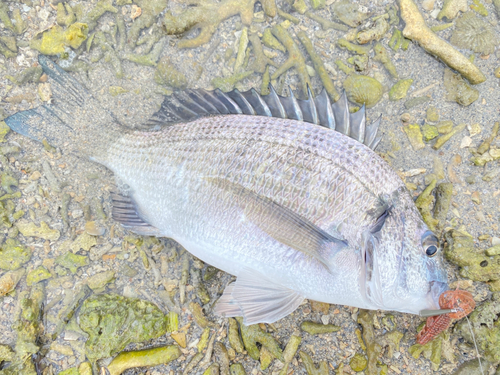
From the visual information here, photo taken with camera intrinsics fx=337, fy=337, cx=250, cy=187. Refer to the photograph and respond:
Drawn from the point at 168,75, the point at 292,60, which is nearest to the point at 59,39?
the point at 168,75

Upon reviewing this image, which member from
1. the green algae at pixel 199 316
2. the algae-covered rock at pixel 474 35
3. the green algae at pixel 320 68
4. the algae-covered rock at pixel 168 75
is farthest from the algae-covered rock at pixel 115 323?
the algae-covered rock at pixel 474 35

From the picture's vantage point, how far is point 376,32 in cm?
266

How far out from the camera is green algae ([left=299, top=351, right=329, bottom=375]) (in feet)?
8.07

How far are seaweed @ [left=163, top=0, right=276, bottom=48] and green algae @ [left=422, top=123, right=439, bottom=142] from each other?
153 cm

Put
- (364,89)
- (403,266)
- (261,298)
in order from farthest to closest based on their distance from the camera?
(364,89) < (261,298) < (403,266)

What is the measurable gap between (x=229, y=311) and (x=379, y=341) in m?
1.17

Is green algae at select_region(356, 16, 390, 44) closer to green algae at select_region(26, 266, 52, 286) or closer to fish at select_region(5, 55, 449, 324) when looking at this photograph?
fish at select_region(5, 55, 449, 324)

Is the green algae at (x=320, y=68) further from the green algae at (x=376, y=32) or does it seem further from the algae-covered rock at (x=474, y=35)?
the algae-covered rock at (x=474, y=35)

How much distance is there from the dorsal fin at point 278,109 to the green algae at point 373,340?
1.29 metres

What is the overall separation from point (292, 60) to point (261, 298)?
184 centimetres

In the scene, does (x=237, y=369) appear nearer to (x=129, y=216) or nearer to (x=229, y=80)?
(x=129, y=216)

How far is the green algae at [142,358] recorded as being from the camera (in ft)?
8.07

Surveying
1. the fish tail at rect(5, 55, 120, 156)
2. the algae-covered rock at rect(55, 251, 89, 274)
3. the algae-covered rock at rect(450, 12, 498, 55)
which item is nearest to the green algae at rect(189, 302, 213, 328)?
the algae-covered rock at rect(55, 251, 89, 274)

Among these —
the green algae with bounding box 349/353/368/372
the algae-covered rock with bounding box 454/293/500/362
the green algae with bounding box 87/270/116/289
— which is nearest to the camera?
the algae-covered rock with bounding box 454/293/500/362
